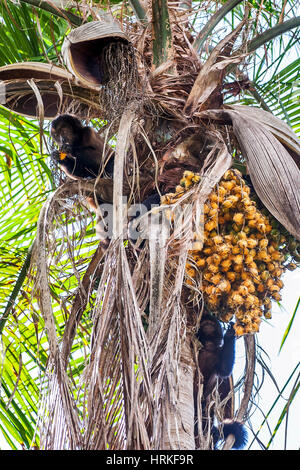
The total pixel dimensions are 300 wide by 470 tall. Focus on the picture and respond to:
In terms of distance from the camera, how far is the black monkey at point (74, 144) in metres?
2.44

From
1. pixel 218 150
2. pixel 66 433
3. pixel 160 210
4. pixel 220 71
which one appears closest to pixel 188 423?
pixel 66 433

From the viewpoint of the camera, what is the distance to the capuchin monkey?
204 cm

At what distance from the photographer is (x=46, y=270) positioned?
192 centimetres

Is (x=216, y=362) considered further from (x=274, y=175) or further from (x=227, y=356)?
(x=274, y=175)

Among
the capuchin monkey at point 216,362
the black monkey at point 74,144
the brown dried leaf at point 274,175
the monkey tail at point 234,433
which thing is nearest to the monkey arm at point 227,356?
the capuchin monkey at point 216,362

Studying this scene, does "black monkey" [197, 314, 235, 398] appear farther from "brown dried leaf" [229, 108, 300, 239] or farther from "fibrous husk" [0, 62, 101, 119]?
"fibrous husk" [0, 62, 101, 119]

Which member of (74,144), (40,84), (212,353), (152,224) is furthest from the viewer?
(74,144)

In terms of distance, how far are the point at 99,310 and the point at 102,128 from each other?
1.04 metres

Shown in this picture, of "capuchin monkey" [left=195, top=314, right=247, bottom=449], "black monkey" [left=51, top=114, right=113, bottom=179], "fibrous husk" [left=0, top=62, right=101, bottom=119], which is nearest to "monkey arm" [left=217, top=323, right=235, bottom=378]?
"capuchin monkey" [left=195, top=314, right=247, bottom=449]

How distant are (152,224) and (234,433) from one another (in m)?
0.78

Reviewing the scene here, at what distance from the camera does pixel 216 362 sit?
2086 millimetres

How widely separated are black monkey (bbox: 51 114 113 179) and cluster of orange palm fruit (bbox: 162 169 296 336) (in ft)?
1.98

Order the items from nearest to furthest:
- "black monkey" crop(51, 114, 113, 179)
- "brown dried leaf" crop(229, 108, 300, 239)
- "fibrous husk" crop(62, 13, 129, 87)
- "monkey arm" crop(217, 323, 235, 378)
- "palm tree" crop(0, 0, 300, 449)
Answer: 1. "palm tree" crop(0, 0, 300, 449)
2. "brown dried leaf" crop(229, 108, 300, 239)
3. "fibrous husk" crop(62, 13, 129, 87)
4. "monkey arm" crop(217, 323, 235, 378)
5. "black monkey" crop(51, 114, 113, 179)

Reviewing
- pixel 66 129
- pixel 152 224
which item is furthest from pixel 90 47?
pixel 152 224
